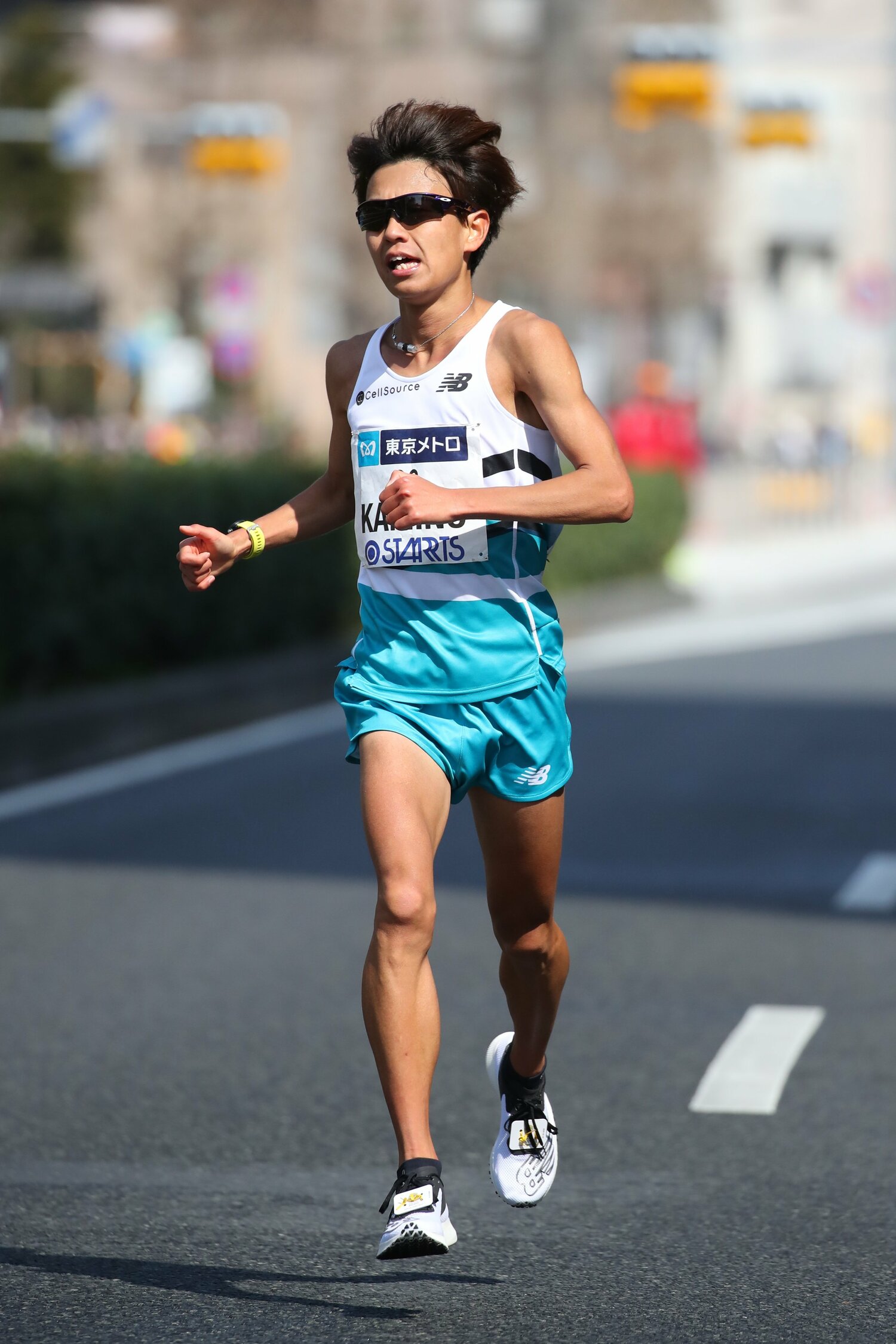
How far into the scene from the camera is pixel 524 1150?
4.69 metres

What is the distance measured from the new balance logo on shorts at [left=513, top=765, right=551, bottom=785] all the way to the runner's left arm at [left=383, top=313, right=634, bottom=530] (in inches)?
18.2

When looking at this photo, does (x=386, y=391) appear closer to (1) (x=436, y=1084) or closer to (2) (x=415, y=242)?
(2) (x=415, y=242)

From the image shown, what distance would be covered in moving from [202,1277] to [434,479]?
153 cm

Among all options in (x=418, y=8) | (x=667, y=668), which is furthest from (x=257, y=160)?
(x=418, y=8)

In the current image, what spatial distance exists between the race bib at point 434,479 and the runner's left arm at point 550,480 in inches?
3.1

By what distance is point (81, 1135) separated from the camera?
5.68 m

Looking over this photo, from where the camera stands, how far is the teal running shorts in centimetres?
449

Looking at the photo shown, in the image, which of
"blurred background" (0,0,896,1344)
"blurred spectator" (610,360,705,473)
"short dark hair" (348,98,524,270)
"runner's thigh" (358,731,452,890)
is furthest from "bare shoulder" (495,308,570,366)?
"blurred spectator" (610,360,705,473)

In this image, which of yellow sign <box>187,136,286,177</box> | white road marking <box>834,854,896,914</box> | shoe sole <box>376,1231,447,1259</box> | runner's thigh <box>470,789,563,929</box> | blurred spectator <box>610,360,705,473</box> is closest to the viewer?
shoe sole <box>376,1231,447,1259</box>

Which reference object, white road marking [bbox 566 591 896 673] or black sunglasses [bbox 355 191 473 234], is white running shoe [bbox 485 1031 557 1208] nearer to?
black sunglasses [bbox 355 191 473 234]

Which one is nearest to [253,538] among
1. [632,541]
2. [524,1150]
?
[524,1150]

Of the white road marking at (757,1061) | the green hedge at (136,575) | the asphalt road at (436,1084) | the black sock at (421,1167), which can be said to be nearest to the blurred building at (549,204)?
the green hedge at (136,575)

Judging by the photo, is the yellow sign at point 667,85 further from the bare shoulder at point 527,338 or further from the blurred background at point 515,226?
the bare shoulder at point 527,338

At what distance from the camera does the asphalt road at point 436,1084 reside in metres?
4.43
